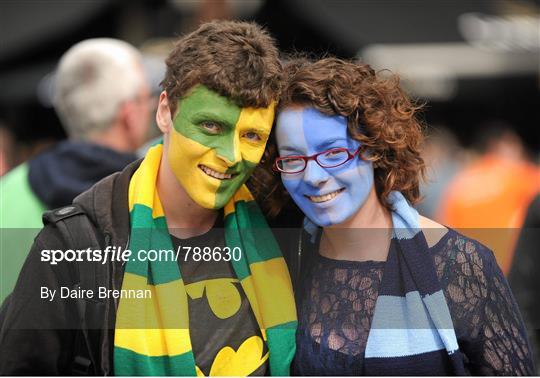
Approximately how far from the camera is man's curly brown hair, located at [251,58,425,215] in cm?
256

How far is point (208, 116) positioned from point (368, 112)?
0.46 m

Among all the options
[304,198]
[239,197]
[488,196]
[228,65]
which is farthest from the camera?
[488,196]

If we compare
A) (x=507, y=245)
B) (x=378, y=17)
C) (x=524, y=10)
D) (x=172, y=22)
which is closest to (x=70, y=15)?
(x=172, y=22)

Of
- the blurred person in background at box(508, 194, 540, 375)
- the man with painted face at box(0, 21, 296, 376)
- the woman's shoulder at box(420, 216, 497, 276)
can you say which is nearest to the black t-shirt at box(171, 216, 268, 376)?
the man with painted face at box(0, 21, 296, 376)

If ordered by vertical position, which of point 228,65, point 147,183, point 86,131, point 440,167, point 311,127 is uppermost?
point 440,167

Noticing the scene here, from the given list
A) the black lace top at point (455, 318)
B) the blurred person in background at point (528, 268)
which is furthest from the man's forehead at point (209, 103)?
the blurred person in background at point (528, 268)

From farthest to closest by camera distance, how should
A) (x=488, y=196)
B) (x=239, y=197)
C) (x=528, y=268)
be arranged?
1. (x=488, y=196)
2. (x=528, y=268)
3. (x=239, y=197)

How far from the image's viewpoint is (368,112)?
8.50ft

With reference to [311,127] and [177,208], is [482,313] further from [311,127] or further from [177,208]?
[177,208]

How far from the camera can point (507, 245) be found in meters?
3.29

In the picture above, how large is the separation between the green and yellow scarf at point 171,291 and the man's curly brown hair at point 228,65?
0.31 meters

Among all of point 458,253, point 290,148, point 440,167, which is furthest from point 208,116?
point 440,167

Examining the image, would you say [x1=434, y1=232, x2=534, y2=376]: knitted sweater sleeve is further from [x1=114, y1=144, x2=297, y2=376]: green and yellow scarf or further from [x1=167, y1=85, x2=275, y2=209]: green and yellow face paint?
[x1=167, y1=85, x2=275, y2=209]: green and yellow face paint

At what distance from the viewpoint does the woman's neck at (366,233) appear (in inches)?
104
